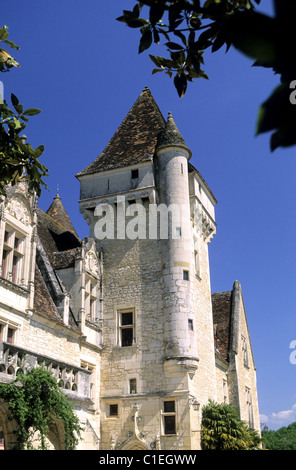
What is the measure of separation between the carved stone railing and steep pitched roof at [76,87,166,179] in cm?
897

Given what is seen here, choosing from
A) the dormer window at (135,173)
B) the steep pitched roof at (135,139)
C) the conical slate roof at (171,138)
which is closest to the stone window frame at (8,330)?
the dormer window at (135,173)

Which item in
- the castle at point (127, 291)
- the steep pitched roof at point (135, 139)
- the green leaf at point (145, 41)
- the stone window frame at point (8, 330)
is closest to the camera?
the green leaf at point (145, 41)

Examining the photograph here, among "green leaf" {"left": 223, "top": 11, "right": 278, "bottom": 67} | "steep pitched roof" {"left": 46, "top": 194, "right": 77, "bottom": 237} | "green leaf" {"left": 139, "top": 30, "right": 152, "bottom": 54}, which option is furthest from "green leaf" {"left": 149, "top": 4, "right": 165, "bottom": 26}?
"steep pitched roof" {"left": 46, "top": 194, "right": 77, "bottom": 237}

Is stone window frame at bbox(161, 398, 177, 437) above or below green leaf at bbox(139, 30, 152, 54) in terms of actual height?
below

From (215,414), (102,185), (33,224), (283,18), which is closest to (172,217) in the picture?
(102,185)

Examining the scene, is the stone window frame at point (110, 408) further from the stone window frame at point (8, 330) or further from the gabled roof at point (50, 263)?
the stone window frame at point (8, 330)

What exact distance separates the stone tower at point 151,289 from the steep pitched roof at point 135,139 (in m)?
0.06

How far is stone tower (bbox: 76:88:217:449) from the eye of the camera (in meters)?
16.2

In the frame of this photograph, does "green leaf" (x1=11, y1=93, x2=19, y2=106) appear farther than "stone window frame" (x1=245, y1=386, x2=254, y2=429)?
No

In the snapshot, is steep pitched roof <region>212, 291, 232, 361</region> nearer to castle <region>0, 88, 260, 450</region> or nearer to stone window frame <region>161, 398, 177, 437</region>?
castle <region>0, 88, 260, 450</region>

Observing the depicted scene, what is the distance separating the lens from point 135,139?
20734 millimetres

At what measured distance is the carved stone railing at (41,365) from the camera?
10211mm

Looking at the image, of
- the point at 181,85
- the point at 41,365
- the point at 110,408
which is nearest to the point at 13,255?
the point at 41,365
